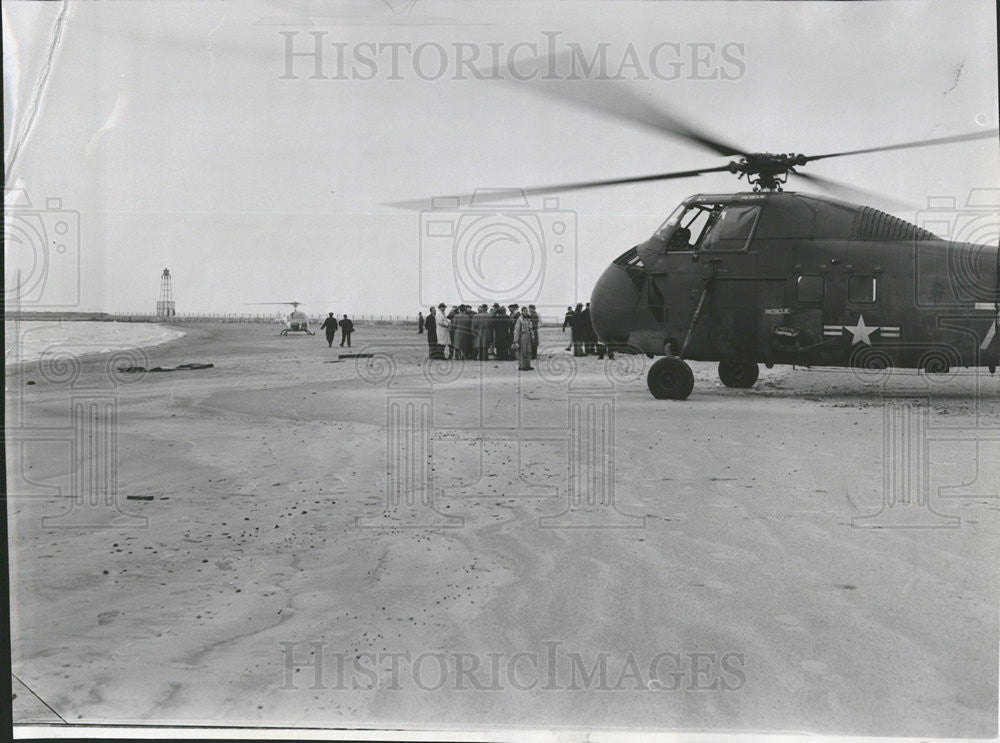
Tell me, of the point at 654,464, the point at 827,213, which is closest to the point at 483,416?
the point at 654,464

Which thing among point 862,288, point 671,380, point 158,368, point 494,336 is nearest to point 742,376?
point 671,380

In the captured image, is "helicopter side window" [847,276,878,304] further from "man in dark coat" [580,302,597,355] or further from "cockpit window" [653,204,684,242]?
"man in dark coat" [580,302,597,355]

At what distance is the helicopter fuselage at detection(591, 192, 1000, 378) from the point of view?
8.13m

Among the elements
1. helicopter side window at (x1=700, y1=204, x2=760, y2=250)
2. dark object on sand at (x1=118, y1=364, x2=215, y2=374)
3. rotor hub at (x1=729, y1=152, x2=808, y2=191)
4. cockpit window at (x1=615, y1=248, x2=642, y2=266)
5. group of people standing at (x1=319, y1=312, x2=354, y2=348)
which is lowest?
dark object on sand at (x1=118, y1=364, x2=215, y2=374)

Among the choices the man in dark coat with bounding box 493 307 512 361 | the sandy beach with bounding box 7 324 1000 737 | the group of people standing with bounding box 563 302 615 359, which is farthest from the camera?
the man in dark coat with bounding box 493 307 512 361

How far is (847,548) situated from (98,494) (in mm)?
3964

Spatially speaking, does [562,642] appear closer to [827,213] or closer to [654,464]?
[654,464]

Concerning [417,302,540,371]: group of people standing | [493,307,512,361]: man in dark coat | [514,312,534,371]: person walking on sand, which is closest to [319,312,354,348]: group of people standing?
[417,302,540,371]: group of people standing

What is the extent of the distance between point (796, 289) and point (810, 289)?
149 mm

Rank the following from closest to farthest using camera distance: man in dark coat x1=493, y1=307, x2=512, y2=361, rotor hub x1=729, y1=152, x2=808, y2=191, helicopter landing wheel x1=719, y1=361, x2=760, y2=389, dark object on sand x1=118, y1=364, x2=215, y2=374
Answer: dark object on sand x1=118, y1=364, x2=215, y2=374, rotor hub x1=729, y1=152, x2=808, y2=191, helicopter landing wheel x1=719, y1=361, x2=760, y2=389, man in dark coat x1=493, y1=307, x2=512, y2=361

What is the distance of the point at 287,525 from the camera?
398 centimetres

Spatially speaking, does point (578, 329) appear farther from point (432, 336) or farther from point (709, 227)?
point (709, 227)

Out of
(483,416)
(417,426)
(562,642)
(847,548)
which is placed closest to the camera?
(562,642)

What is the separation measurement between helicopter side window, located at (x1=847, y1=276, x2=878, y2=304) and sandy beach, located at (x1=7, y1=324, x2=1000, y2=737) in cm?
236
